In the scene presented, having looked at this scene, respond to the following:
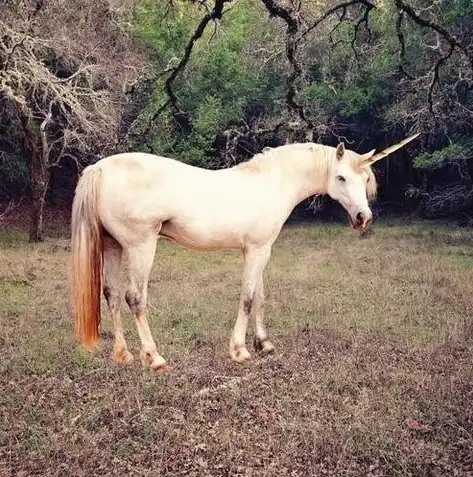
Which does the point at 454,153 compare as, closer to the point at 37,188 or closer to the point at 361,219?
the point at 37,188

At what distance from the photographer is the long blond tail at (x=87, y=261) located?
5902 mm

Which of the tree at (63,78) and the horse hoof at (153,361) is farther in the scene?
the tree at (63,78)

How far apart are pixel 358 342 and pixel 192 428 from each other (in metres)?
3.12

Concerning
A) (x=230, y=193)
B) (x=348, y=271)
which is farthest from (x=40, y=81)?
(x=230, y=193)

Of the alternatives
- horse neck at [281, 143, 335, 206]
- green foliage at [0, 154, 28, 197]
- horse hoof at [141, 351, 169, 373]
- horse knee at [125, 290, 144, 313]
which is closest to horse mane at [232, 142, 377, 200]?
horse neck at [281, 143, 335, 206]

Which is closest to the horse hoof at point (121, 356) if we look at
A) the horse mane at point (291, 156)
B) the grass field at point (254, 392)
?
the grass field at point (254, 392)

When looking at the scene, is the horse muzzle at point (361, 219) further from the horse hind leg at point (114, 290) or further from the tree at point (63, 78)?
the tree at point (63, 78)

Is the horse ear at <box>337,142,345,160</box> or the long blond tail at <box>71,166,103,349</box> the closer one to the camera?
the long blond tail at <box>71,166,103,349</box>

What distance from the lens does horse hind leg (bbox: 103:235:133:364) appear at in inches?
252

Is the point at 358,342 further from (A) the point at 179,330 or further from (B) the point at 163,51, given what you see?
(B) the point at 163,51

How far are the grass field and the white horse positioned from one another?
57 cm

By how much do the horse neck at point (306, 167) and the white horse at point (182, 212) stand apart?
0.4 inches

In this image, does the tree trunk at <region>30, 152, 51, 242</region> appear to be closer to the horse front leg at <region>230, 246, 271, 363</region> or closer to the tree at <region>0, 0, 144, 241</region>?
the tree at <region>0, 0, 144, 241</region>

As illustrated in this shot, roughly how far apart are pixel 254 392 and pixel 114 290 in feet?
5.88
